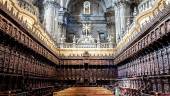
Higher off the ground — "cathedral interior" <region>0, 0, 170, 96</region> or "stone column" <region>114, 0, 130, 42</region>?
"stone column" <region>114, 0, 130, 42</region>

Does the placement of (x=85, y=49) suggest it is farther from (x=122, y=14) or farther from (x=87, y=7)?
(x=87, y=7)

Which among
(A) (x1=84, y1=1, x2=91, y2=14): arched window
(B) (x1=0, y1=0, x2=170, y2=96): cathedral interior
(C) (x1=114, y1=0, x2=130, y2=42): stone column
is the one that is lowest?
(B) (x1=0, y1=0, x2=170, y2=96): cathedral interior

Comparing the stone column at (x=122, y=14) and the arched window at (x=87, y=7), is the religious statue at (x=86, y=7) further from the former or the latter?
the stone column at (x=122, y=14)

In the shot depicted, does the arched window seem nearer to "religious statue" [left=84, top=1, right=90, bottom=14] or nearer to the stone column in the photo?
"religious statue" [left=84, top=1, right=90, bottom=14]

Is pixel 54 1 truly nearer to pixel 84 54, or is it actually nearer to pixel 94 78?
pixel 84 54

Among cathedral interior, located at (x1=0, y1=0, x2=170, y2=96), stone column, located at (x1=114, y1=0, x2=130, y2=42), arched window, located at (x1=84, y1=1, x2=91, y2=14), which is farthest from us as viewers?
arched window, located at (x1=84, y1=1, x2=91, y2=14)

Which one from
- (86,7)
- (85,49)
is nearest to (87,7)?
(86,7)

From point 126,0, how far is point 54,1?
403 inches

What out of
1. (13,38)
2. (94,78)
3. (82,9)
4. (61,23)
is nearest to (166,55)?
(13,38)

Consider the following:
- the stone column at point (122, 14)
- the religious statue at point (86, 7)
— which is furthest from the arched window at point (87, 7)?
the stone column at point (122, 14)

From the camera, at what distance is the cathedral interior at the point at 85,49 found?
421 inches

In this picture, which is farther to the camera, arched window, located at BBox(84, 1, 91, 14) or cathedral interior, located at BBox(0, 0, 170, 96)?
arched window, located at BBox(84, 1, 91, 14)

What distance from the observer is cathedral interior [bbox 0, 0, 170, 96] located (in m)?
10.7

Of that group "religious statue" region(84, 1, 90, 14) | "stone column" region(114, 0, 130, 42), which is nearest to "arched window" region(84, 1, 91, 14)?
"religious statue" region(84, 1, 90, 14)
